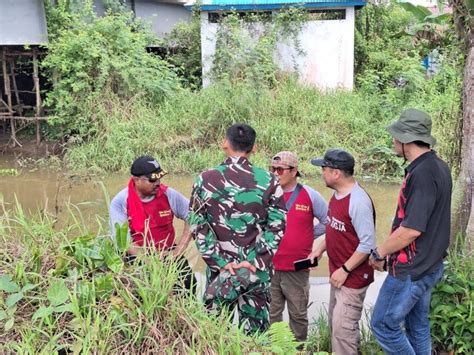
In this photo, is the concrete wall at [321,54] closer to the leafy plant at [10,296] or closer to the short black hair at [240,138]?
the short black hair at [240,138]

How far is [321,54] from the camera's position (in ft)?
49.0

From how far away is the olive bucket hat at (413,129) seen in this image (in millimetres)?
2885

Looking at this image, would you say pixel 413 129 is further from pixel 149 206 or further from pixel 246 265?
pixel 149 206

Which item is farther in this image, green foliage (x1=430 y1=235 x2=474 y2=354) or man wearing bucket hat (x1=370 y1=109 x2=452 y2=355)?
green foliage (x1=430 y1=235 x2=474 y2=354)

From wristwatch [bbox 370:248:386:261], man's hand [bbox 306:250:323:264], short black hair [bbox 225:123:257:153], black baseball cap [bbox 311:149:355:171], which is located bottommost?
man's hand [bbox 306:250:323:264]

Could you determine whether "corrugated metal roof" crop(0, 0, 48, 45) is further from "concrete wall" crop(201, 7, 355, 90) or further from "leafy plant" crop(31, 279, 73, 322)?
"leafy plant" crop(31, 279, 73, 322)

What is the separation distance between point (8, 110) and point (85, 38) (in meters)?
2.83

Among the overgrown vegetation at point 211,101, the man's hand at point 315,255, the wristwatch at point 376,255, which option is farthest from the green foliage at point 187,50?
the wristwatch at point 376,255

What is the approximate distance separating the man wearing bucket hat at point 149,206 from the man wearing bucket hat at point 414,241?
1.33 meters

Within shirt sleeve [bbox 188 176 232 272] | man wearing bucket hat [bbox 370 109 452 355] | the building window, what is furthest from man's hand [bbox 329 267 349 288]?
the building window

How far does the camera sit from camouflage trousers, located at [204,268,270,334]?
9.91ft

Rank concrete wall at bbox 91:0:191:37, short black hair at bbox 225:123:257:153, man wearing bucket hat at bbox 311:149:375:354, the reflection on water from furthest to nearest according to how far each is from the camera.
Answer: concrete wall at bbox 91:0:191:37 → the reflection on water → man wearing bucket hat at bbox 311:149:375:354 → short black hair at bbox 225:123:257:153

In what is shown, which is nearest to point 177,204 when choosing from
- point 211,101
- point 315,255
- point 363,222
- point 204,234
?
point 204,234

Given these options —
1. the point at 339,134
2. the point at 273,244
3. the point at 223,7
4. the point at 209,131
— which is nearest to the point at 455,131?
the point at 273,244
